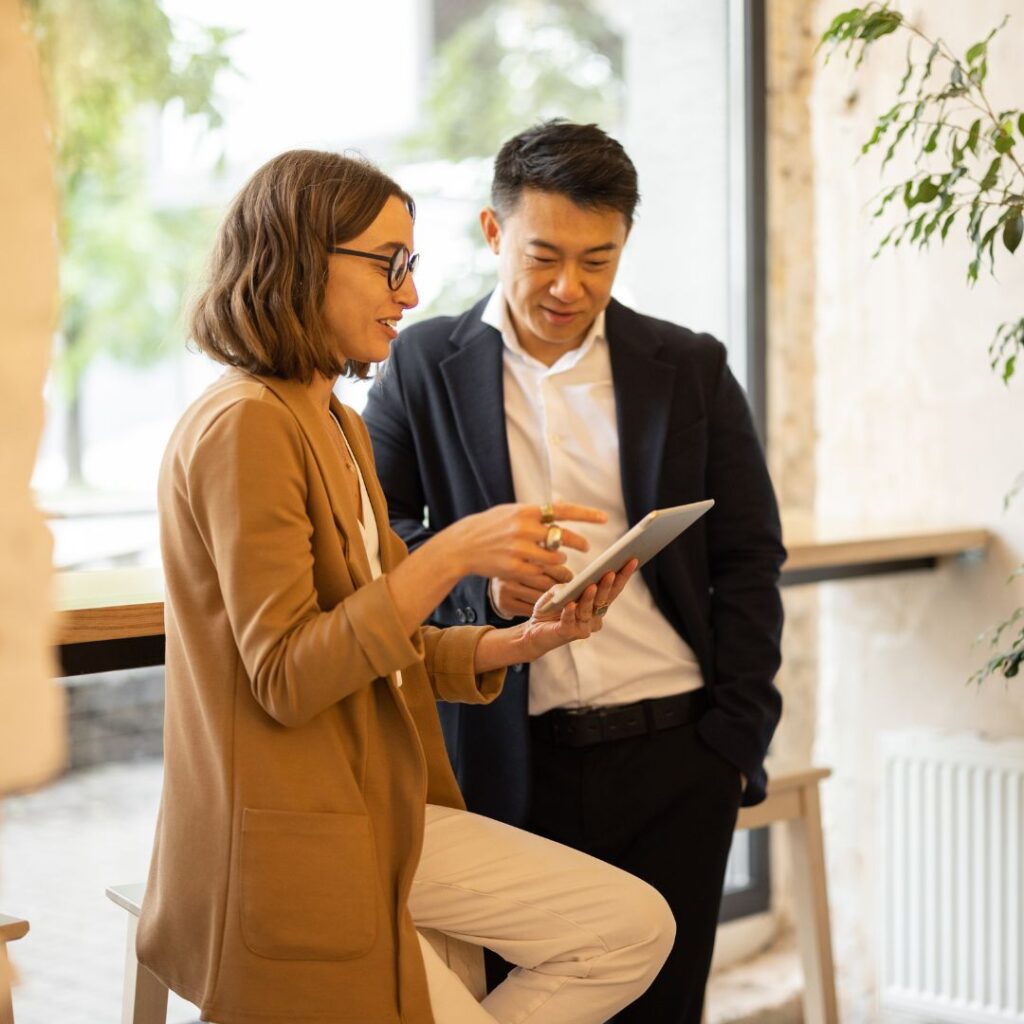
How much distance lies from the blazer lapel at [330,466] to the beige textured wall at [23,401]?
82 centimetres

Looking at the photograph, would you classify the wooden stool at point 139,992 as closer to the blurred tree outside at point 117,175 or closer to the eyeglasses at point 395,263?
the blurred tree outside at point 117,175

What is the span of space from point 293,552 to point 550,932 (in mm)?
593

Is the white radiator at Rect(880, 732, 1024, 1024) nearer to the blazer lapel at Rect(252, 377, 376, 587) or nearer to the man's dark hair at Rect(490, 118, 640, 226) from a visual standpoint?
the man's dark hair at Rect(490, 118, 640, 226)

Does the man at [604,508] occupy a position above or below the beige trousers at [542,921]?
above

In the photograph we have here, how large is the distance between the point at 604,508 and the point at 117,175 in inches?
125

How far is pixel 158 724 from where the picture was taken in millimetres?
5273

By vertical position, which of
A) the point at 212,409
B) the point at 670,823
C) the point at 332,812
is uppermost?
the point at 212,409

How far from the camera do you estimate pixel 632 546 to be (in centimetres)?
163

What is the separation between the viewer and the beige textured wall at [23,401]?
65 centimetres

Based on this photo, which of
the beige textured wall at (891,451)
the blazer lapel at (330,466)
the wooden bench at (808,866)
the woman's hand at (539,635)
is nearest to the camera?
the blazer lapel at (330,466)

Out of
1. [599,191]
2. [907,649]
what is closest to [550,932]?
[599,191]

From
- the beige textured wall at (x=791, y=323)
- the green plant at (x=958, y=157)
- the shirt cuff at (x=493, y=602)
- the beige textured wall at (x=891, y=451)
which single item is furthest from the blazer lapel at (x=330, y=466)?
the beige textured wall at (x=791, y=323)

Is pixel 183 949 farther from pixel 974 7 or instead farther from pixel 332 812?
pixel 974 7

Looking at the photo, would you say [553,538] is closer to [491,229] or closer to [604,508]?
[604,508]
